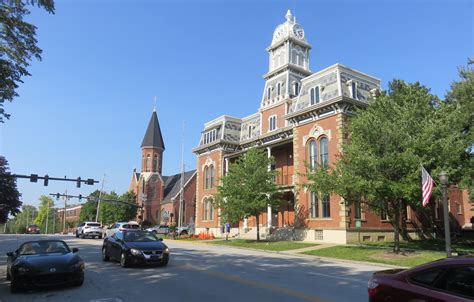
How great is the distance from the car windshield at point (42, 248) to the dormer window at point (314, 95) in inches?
1041

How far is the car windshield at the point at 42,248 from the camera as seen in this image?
11.4m

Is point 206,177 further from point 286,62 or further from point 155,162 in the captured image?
point 155,162

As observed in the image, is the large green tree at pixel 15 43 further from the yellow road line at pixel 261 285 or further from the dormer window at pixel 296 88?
the dormer window at pixel 296 88

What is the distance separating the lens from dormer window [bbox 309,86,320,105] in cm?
A: 3463

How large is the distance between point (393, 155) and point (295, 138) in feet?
52.1

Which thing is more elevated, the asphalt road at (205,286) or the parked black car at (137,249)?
the parked black car at (137,249)

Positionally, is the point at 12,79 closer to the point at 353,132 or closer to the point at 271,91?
the point at 353,132

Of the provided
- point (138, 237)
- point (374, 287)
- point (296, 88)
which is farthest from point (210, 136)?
point (374, 287)

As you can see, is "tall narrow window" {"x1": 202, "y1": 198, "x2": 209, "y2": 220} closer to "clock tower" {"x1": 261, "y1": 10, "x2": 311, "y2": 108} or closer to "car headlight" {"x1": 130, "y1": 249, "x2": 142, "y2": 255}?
"clock tower" {"x1": 261, "y1": 10, "x2": 311, "y2": 108}

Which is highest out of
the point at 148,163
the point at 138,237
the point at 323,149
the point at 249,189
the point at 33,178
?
the point at 148,163

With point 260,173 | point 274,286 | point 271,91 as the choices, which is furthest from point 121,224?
point 274,286

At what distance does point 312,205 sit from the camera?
3356cm

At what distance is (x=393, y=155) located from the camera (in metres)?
20.6

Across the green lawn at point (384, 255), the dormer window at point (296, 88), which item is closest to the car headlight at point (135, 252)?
the green lawn at point (384, 255)
